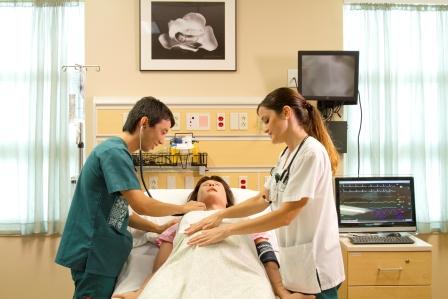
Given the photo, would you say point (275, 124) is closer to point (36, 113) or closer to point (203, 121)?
point (203, 121)

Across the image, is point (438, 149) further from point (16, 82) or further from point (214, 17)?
point (16, 82)

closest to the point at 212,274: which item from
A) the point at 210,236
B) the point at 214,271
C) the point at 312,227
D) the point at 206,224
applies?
the point at 214,271

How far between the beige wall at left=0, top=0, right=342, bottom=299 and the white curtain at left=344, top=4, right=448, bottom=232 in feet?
1.04

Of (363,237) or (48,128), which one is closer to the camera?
(363,237)

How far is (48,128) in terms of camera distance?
3047 millimetres

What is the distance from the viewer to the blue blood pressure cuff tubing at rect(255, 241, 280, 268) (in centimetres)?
195

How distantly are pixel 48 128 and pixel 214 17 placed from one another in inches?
57.5

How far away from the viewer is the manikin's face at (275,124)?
162 centimetres

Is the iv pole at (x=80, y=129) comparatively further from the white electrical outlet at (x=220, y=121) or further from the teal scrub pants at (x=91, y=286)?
the teal scrub pants at (x=91, y=286)

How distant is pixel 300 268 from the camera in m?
1.55

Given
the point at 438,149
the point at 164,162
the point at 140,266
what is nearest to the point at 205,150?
the point at 164,162

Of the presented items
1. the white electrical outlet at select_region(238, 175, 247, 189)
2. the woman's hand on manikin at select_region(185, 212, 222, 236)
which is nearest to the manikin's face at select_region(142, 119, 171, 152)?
the woman's hand on manikin at select_region(185, 212, 222, 236)

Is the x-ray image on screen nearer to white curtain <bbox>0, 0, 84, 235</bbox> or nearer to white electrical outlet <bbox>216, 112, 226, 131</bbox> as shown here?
white electrical outlet <bbox>216, 112, 226, 131</bbox>

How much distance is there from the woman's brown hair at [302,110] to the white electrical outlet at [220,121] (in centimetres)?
130
